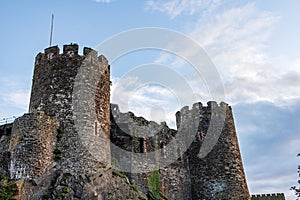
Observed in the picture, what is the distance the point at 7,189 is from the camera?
16.2 m

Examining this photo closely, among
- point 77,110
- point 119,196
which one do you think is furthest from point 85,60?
point 119,196

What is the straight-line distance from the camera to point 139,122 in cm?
2512

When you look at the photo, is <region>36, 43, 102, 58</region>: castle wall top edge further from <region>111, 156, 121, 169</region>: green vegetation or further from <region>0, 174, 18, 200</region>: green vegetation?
<region>0, 174, 18, 200</region>: green vegetation

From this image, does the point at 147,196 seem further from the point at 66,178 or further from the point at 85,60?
the point at 85,60

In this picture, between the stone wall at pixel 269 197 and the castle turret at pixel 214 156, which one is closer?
the castle turret at pixel 214 156

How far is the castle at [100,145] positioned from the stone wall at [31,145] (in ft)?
0.16

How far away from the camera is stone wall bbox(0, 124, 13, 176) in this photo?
17.7 metres

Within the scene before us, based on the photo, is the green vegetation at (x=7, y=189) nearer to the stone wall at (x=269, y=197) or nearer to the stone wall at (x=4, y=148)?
the stone wall at (x=4, y=148)

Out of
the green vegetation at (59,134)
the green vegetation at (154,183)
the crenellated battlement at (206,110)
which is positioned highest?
the crenellated battlement at (206,110)

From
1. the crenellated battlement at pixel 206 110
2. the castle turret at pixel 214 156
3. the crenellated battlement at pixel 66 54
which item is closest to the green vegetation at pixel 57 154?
the crenellated battlement at pixel 66 54

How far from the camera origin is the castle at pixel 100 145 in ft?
58.6

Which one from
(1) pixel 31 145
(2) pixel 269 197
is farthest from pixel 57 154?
(2) pixel 269 197

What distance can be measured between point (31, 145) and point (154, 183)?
30.0 ft

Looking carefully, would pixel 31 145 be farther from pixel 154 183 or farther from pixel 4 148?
pixel 154 183
